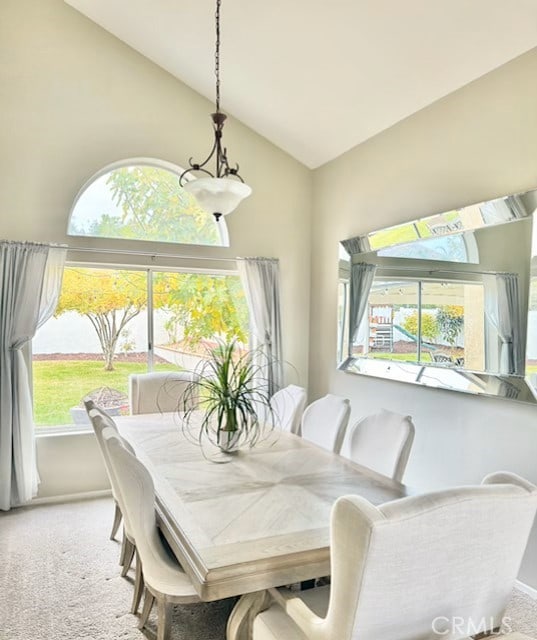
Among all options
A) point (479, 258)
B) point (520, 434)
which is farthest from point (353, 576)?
point (479, 258)

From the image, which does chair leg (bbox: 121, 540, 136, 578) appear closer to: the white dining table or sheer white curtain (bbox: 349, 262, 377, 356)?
the white dining table

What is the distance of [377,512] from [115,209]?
147 inches

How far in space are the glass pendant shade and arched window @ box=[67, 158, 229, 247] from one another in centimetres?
171

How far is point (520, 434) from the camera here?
8.52 ft

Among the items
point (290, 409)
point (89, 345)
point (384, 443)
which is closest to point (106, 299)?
point (89, 345)

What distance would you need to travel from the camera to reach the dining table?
1425 mm

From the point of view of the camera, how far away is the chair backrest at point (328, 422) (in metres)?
2.78

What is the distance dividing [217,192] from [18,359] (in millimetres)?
2281

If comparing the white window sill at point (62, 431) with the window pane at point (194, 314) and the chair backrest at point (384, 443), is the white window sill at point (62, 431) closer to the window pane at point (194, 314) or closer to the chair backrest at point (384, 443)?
the window pane at point (194, 314)

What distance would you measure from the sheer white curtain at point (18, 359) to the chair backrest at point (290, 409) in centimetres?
196

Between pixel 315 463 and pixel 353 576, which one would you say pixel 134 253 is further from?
pixel 353 576

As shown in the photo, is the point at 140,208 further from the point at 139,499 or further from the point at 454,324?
the point at 139,499

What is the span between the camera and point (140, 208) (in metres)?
4.23

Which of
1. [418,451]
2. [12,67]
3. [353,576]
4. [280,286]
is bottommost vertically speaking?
[418,451]
